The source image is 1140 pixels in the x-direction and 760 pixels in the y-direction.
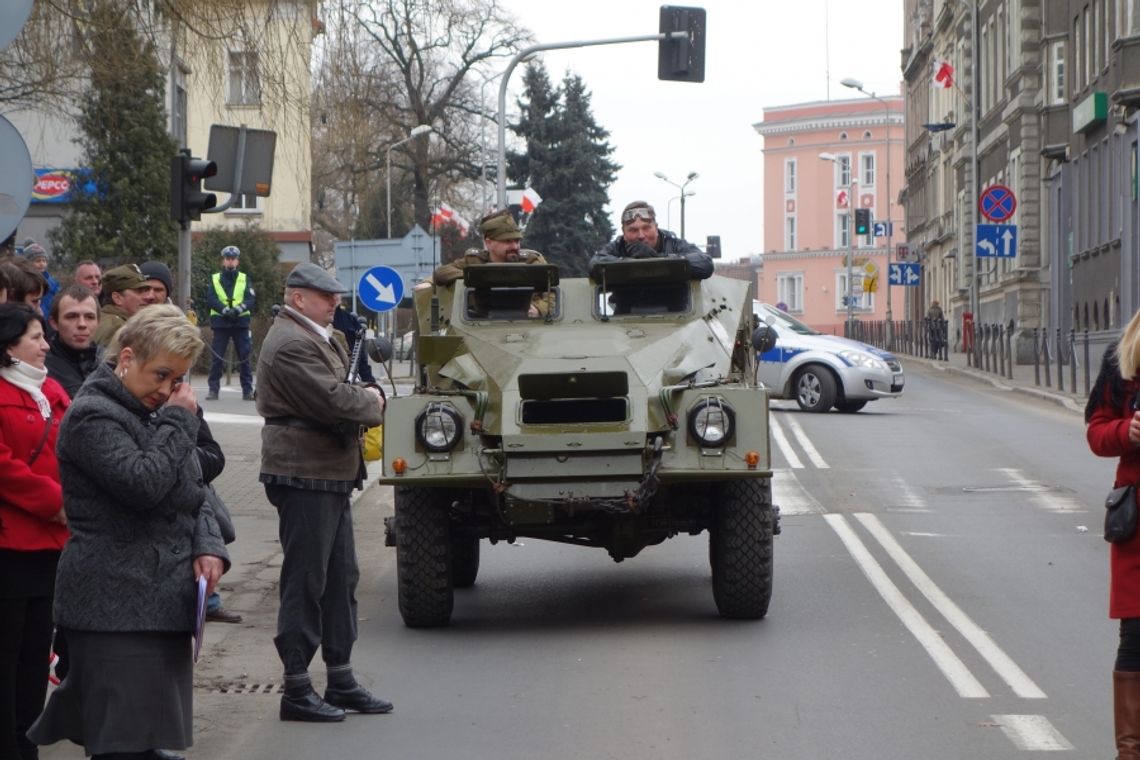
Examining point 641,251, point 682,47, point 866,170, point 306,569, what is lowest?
point 306,569

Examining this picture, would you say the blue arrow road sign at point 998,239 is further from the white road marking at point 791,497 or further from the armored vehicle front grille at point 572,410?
the armored vehicle front grille at point 572,410

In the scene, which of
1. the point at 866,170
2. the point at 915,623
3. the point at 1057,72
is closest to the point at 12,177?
the point at 915,623

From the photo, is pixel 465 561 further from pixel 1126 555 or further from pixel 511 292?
pixel 1126 555

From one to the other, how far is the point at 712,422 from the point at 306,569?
2709 mm

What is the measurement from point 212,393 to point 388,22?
9.78 metres

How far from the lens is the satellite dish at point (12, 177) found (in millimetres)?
8125

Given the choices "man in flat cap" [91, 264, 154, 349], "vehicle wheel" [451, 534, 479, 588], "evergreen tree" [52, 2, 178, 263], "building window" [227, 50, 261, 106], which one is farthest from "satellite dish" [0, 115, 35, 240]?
"evergreen tree" [52, 2, 178, 263]

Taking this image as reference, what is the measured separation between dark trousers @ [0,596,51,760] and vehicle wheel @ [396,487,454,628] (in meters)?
3.49

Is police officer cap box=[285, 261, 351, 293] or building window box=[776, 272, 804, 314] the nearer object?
police officer cap box=[285, 261, 351, 293]

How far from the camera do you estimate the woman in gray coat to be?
5.44 metres

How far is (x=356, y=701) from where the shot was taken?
7.91 meters

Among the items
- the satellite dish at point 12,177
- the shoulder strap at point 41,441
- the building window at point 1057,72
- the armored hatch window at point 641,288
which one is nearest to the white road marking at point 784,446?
the armored hatch window at point 641,288

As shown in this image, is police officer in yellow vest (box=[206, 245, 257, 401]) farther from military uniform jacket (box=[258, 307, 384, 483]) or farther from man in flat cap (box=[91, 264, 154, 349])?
military uniform jacket (box=[258, 307, 384, 483])

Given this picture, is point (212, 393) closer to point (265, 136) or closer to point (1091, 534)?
point (265, 136)
